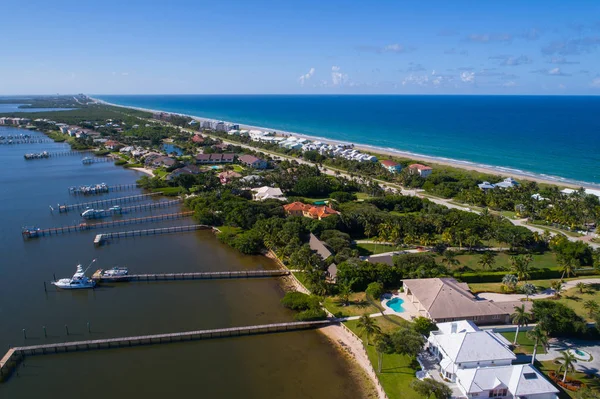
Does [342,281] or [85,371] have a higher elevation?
[342,281]

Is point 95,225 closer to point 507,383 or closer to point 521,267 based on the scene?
point 507,383

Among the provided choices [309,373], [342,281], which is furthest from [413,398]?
[342,281]

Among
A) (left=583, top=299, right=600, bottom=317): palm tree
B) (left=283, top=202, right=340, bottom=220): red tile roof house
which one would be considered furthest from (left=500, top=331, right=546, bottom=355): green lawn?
(left=283, top=202, right=340, bottom=220): red tile roof house

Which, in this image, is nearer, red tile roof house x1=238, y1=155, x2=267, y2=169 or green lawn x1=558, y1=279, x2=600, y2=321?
green lawn x1=558, y1=279, x2=600, y2=321

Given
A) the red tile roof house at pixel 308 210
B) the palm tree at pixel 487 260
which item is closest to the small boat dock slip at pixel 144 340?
the palm tree at pixel 487 260

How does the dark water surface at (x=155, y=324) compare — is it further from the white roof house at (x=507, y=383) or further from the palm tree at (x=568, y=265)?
the palm tree at (x=568, y=265)

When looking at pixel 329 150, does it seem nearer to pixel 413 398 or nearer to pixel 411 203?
pixel 411 203

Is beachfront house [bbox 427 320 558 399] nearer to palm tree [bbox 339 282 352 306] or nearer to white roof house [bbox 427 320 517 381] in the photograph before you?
white roof house [bbox 427 320 517 381]

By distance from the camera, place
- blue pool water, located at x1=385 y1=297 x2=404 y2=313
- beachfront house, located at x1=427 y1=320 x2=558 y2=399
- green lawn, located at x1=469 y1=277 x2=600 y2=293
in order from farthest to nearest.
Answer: green lawn, located at x1=469 y1=277 x2=600 y2=293, blue pool water, located at x1=385 y1=297 x2=404 y2=313, beachfront house, located at x1=427 y1=320 x2=558 y2=399
